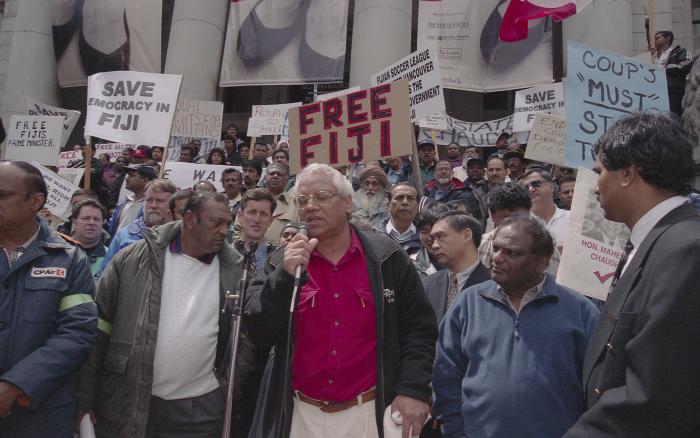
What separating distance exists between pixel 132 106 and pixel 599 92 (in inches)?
226

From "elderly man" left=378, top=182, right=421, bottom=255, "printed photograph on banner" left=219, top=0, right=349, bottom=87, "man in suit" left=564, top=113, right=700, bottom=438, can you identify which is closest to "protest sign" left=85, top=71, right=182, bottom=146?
"elderly man" left=378, top=182, right=421, bottom=255

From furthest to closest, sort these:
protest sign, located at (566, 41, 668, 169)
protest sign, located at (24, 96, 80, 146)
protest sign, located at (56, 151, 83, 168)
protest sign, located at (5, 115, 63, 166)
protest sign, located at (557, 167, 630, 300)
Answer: protest sign, located at (24, 96, 80, 146)
protest sign, located at (56, 151, 83, 168)
protest sign, located at (5, 115, 63, 166)
protest sign, located at (566, 41, 668, 169)
protest sign, located at (557, 167, 630, 300)

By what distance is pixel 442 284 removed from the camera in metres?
3.80

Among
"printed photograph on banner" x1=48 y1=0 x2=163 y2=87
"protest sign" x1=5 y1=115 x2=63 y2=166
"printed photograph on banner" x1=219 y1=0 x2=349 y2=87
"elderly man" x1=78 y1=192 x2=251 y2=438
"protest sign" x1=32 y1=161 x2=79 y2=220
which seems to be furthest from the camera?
"printed photograph on banner" x1=48 y1=0 x2=163 y2=87

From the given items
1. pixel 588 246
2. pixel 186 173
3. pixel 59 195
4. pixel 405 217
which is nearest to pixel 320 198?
pixel 588 246

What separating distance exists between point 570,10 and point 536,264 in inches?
345

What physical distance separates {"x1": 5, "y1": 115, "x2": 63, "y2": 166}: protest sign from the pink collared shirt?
26.5ft

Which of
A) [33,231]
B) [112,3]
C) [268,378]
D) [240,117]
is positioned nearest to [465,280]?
[268,378]

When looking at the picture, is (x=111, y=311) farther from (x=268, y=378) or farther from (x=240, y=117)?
(x=240, y=117)

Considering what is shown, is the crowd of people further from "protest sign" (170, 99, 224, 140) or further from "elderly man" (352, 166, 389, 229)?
"protest sign" (170, 99, 224, 140)

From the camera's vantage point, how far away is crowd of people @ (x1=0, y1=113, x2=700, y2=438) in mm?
2096

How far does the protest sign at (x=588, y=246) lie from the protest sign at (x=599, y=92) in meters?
0.72

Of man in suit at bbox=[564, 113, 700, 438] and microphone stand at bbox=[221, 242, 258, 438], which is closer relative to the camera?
man in suit at bbox=[564, 113, 700, 438]

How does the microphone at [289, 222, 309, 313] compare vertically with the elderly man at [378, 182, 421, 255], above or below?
below
